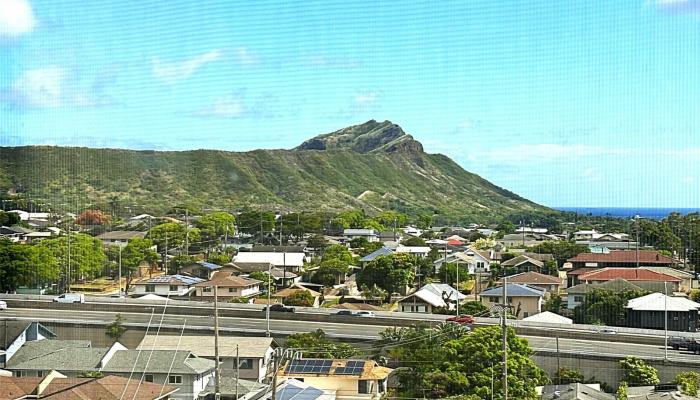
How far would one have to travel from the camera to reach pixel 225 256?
12.1 metres

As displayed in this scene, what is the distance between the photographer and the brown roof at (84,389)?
12.0ft

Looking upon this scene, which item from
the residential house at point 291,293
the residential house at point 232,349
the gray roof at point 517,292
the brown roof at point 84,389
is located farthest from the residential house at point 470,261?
the brown roof at point 84,389

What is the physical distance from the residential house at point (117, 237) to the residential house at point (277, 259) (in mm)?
1842

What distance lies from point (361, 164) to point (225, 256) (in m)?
24.7

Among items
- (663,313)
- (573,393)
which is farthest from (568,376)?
(663,313)

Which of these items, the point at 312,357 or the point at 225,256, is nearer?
the point at 312,357

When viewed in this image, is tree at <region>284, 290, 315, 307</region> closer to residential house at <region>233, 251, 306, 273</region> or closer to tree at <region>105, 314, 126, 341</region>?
tree at <region>105, 314, 126, 341</region>

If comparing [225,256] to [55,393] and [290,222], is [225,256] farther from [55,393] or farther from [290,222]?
[55,393]

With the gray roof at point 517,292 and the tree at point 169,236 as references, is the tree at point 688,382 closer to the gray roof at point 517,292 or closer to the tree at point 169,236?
the gray roof at point 517,292

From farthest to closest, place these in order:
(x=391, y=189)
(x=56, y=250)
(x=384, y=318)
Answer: (x=391, y=189) < (x=56, y=250) < (x=384, y=318)

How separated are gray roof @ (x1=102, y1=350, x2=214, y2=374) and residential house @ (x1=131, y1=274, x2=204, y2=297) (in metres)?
4.06

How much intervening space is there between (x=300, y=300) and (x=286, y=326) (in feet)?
5.77

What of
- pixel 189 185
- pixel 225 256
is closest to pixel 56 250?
pixel 225 256

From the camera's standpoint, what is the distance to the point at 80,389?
3727 millimetres
